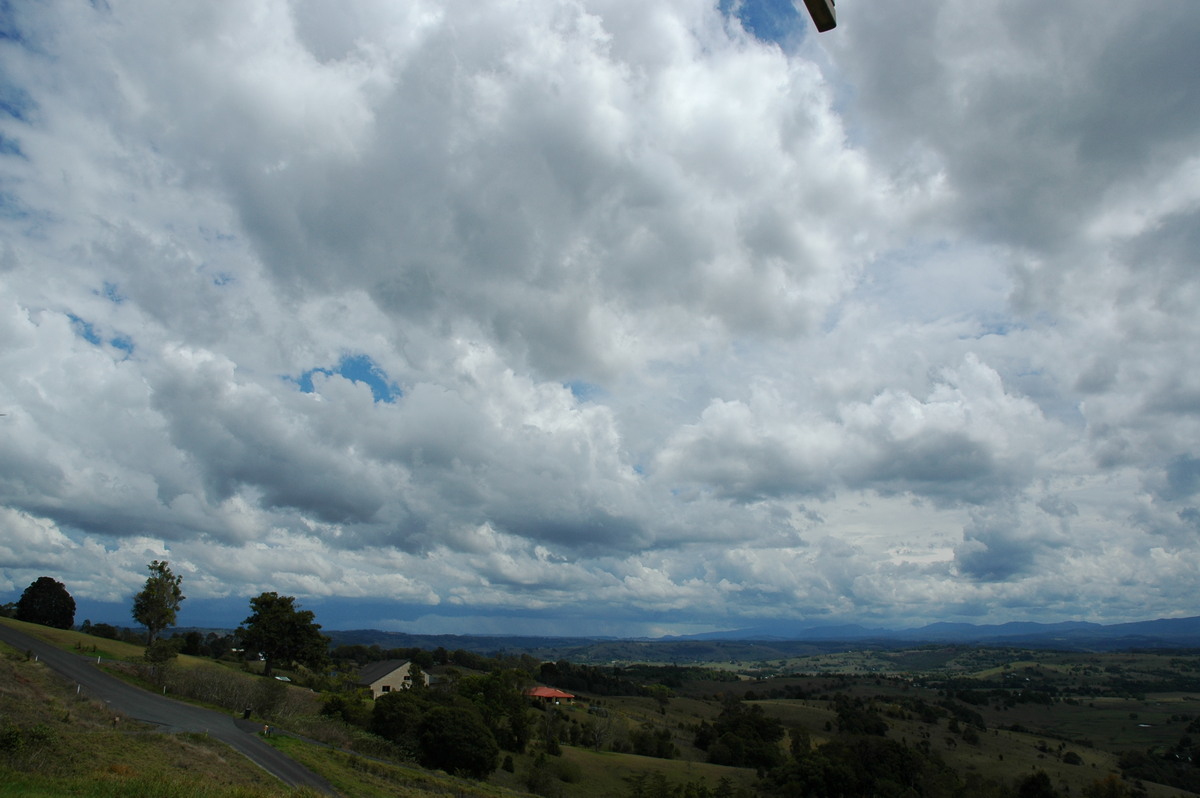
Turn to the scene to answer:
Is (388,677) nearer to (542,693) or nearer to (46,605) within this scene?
(542,693)

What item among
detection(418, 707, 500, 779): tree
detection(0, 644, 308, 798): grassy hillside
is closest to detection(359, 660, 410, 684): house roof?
detection(418, 707, 500, 779): tree

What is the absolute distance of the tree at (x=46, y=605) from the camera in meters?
92.8

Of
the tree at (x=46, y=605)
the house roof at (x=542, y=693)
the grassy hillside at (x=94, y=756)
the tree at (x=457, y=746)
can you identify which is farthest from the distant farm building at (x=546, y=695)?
the tree at (x=46, y=605)

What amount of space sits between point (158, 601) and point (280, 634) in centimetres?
1407

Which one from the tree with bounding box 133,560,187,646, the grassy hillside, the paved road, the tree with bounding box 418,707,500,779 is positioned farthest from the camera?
the tree with bounding box 133,560,187,646

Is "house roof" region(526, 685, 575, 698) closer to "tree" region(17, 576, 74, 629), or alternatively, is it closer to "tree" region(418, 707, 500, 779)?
"tree" region(418, 707, 500, 779)

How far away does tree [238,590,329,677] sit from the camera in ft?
269

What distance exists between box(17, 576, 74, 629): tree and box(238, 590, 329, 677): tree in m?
31.2

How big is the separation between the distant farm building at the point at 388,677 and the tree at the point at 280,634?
8227mm

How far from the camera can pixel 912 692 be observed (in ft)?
516

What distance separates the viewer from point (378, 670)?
3947 inches

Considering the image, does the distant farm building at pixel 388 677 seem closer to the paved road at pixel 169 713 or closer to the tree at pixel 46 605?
the paved road at pixel 169 713

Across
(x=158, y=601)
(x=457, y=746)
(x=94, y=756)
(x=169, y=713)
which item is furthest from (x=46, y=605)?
(x=94, y=756)

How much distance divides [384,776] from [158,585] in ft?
185
